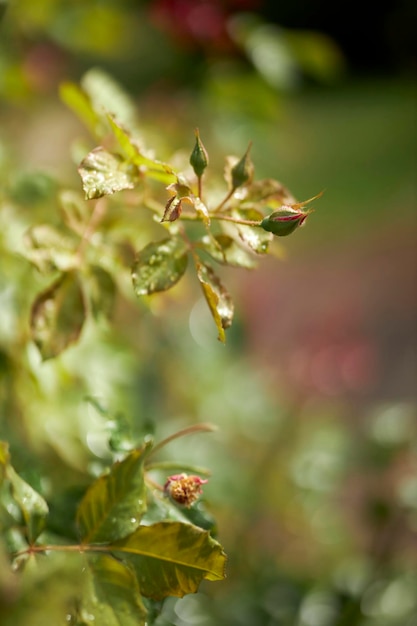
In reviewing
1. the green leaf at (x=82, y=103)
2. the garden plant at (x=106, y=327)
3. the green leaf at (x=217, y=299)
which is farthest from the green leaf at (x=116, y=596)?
the green leaf at (x=82, y=103)

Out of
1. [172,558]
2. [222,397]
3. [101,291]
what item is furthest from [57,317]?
[222,397]

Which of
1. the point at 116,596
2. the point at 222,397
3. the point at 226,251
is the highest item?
the point at 226,251

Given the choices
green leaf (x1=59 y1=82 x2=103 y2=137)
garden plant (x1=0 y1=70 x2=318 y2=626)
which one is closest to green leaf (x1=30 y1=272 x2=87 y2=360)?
garden plant (x1=0 y1=70 x2=318 y2=626)

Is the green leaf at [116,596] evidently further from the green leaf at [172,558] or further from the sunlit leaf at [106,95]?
the sunlit leaf at [106,95]

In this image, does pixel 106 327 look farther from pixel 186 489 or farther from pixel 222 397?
pixel 222 397

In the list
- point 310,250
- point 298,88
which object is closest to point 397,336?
point 310,250

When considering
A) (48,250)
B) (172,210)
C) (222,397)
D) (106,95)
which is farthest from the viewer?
(222,397)

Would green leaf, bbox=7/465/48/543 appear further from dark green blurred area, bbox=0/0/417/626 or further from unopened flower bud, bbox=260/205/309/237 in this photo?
unopened flower bud, bbox=260/205/309/237
